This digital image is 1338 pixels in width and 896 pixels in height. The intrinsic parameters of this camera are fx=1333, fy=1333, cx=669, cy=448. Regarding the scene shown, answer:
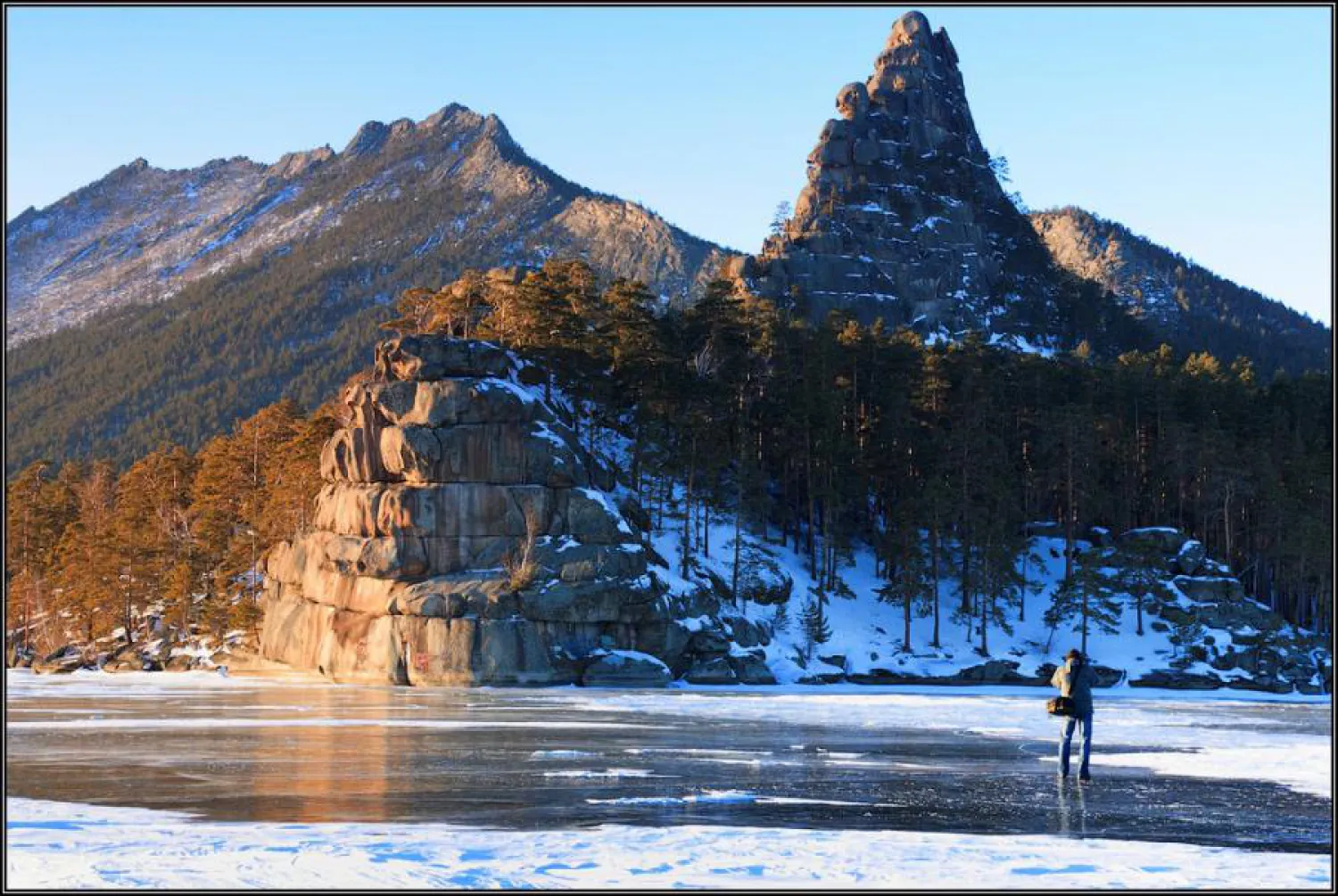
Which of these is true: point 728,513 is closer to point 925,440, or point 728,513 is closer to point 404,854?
point 925,440

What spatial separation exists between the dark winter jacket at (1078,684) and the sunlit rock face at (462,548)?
4433cm

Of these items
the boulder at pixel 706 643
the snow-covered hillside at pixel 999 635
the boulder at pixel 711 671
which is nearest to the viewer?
the boulder at pixel 711 671

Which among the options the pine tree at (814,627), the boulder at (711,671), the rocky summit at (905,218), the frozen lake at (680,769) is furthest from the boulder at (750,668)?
the rocky summit at (905,218)

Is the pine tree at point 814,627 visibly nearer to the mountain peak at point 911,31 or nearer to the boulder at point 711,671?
the boulder at point 711,671

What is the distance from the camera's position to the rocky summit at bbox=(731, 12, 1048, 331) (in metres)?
141

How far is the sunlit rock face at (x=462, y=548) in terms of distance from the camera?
6550 cm

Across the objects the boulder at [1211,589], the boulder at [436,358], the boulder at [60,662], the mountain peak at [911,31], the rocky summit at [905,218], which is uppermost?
the mountain peak at [911,31]

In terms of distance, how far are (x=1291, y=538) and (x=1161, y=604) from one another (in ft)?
35.6

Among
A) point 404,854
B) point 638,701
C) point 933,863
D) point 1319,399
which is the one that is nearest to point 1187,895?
point 933,863

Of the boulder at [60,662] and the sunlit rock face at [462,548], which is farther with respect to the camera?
the boulder at [60,662]

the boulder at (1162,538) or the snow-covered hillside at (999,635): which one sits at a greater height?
the boulder at (1162,538)

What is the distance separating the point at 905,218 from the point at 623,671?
102m

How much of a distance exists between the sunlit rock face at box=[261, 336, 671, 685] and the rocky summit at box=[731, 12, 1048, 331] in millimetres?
62516

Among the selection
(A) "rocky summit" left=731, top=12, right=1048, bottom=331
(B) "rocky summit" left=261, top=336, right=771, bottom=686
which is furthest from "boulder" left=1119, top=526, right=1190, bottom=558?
(A) "rocky summit" left=731, top=12, right=1048, bottom=331
